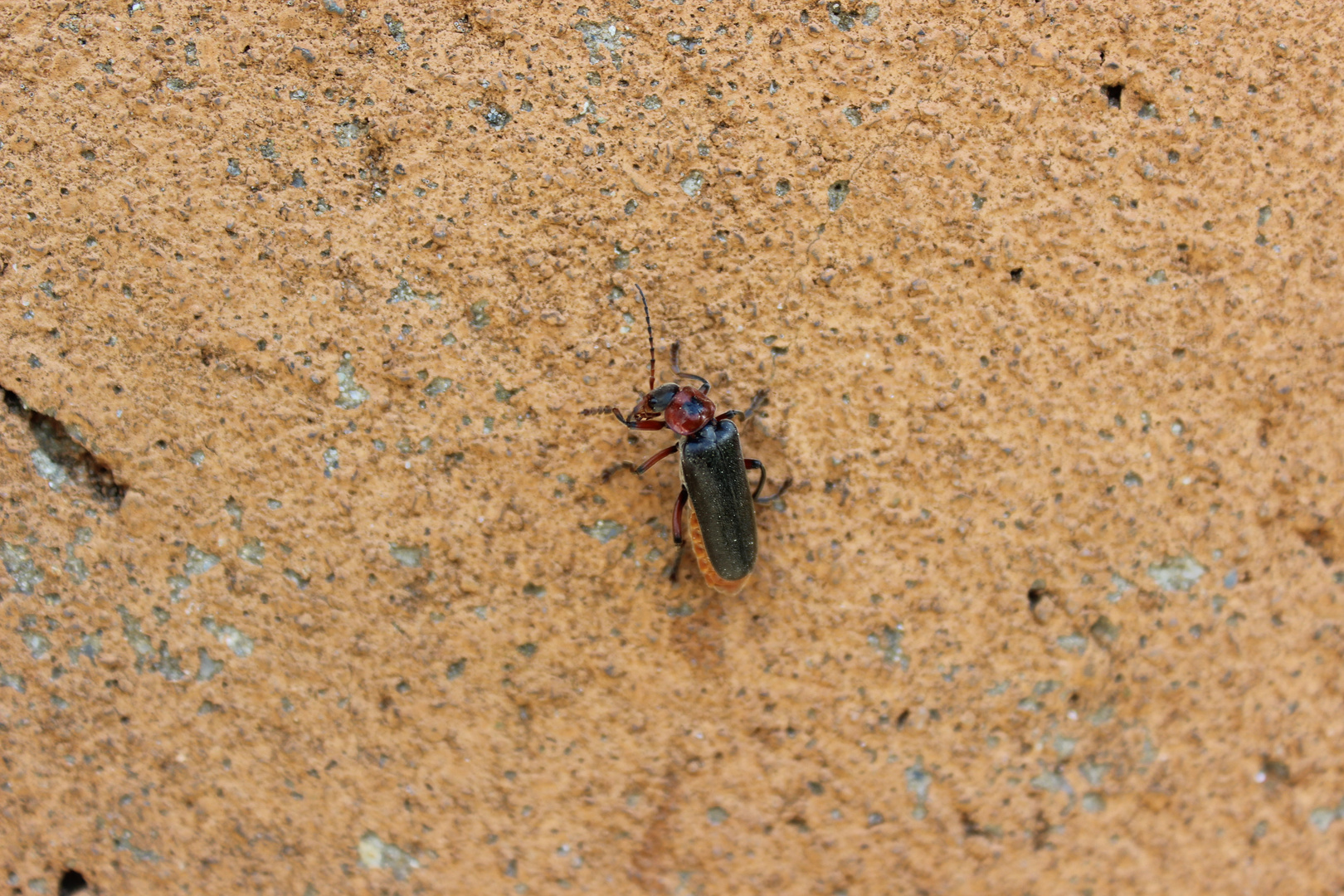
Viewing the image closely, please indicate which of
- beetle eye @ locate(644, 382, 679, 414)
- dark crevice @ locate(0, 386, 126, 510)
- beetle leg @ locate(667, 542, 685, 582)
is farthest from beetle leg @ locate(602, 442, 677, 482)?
dark crevice @ locate(0, 386, 126, 510)

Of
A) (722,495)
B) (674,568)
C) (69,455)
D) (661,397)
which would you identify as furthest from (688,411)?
(69,455)

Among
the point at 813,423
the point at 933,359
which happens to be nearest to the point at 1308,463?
the point at 933,359

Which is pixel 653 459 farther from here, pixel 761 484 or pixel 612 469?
pixel 761 484

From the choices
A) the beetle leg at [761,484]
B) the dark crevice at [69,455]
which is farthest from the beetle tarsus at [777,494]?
the dark crevice at [69,455]

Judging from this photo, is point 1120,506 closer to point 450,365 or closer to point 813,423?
point 813,423

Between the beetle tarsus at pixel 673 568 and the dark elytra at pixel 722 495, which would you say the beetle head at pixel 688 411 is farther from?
the beetle tarsus at pixel 673 568
